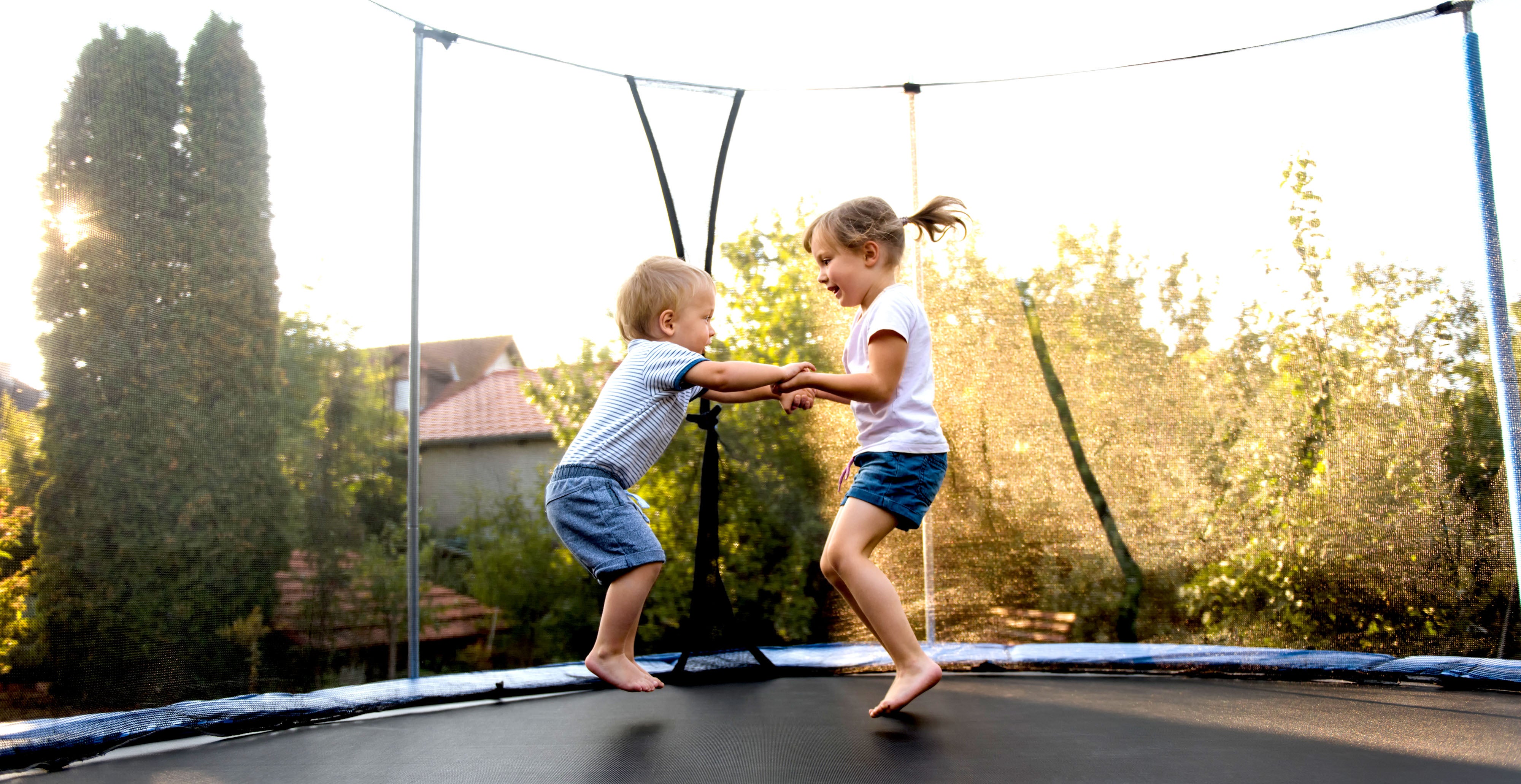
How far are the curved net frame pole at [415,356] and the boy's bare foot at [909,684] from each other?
1.00 meters

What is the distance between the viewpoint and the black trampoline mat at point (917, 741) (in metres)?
1.06

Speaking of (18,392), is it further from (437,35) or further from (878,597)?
(878,597)

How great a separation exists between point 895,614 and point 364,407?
162cm

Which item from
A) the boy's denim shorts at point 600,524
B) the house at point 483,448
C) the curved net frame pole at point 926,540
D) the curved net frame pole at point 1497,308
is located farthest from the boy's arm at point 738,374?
the house at point 483,448

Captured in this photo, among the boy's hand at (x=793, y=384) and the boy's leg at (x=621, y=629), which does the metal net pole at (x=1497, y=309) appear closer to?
the boy's hand at (x=793, y=384)

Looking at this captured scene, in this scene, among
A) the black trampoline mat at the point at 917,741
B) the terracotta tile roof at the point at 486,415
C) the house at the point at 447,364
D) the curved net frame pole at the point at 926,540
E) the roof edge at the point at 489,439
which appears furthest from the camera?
the terracotta tile roof at the point at 486,415

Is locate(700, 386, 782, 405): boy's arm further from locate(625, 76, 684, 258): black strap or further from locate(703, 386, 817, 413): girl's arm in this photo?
locate(625, 76, 684, 258): black strap

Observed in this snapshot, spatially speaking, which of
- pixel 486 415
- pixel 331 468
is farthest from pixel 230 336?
pixel 486 415

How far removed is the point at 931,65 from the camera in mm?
2285

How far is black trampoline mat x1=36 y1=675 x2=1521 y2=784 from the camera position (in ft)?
3.48

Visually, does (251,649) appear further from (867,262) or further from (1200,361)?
(1200,361)

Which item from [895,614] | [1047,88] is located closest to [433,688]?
[895,614]

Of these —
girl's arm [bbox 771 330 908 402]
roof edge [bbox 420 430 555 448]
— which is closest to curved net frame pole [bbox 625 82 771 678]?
girl's arm [bbox 771 330 908 402]

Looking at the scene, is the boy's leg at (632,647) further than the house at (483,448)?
No
